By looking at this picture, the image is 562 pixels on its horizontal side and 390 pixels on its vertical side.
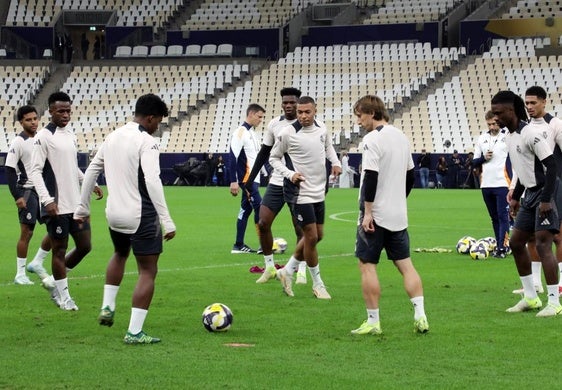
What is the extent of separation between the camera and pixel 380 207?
1062 cm

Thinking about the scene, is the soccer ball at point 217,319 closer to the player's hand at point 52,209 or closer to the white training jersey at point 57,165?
the player's hand at point 52,209

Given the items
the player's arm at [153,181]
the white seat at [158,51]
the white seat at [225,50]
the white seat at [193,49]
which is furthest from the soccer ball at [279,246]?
the white seat at [158,51]

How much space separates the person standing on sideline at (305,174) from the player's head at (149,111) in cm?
354

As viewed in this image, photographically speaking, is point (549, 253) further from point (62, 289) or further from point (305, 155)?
point (62, 289)

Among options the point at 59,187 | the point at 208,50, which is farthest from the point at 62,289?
the point at 208,50

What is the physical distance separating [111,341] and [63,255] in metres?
2.38

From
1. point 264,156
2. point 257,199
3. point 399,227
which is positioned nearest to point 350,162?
point 257,199

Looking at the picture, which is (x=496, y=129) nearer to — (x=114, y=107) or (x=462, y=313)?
(x=462, y=313)

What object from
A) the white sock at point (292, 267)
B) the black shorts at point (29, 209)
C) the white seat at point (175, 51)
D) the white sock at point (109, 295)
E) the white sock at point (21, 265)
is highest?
the white seat at point (175, 51)

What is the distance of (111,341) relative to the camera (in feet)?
33.7

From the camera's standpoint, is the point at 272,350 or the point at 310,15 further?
the point at 310,15

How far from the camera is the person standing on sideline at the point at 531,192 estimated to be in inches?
453

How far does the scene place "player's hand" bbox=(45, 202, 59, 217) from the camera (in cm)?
1232

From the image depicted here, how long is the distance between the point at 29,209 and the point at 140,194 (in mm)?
5279
